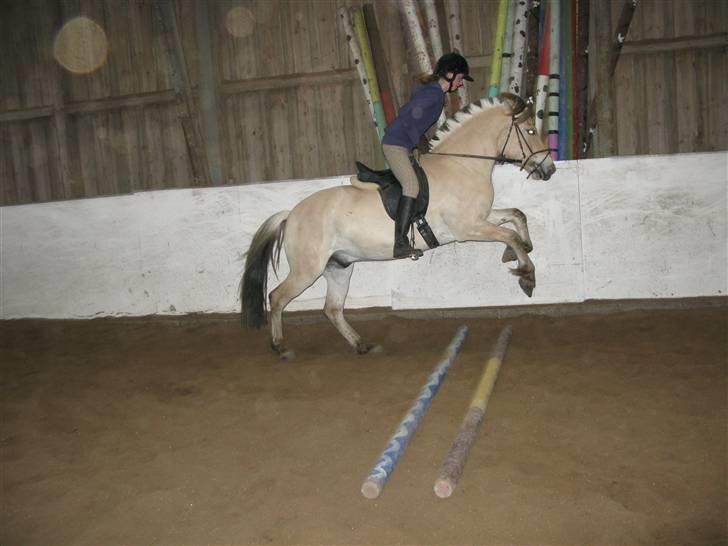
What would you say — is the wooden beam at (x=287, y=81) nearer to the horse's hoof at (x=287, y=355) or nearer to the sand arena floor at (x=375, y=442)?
the sand arena floor at (x=375, y=442)

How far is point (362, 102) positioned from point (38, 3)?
5.64 metres

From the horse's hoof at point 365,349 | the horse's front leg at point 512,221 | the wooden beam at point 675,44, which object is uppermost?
the wooden beam at point 675,44

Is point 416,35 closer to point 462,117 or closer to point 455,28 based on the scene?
point 455,28

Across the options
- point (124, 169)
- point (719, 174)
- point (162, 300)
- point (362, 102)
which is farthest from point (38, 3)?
point (719, 174)

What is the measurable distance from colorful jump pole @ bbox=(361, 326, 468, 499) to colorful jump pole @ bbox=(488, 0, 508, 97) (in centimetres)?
429

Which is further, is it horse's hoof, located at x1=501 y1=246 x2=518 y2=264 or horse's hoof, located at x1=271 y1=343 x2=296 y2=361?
horse's hoof, located at x1=271 y1=343 x2=296 y2=361

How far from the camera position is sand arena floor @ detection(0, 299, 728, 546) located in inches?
101

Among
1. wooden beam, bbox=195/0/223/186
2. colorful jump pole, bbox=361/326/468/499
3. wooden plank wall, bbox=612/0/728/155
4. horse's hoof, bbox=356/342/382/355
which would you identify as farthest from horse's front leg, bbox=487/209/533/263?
wooden beam, bbox=195/0/223/186

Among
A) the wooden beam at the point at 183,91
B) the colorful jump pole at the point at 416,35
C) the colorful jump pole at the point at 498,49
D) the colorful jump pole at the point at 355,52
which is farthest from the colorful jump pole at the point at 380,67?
the wooden beam at the point at 183,91

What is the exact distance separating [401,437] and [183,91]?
7.01 m

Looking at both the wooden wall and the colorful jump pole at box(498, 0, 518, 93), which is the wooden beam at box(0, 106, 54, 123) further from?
the colorful jump pole at box(498, 0, 518, 93)

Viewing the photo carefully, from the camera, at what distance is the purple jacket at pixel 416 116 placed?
16.1 ft

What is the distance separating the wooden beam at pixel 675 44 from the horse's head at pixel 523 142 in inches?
151

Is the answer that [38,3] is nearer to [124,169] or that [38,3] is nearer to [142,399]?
[124,169]
